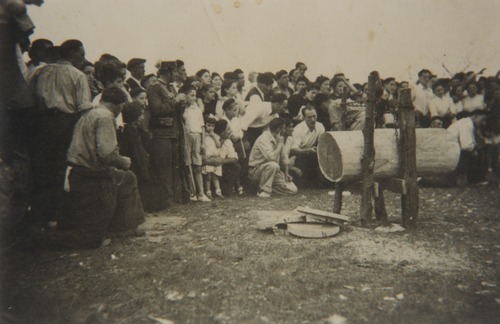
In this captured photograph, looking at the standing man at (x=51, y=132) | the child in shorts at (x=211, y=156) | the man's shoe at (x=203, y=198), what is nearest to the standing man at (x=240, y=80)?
the child in shorts at (x=211, y=156)

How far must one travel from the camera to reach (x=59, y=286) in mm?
4000

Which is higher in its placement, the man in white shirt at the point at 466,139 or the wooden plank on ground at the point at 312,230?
the man in white shirt at the point at 466,139

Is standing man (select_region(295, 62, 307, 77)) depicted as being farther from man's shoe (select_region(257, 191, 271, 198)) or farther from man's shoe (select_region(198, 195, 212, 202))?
man's shoe (select_region(198, 195, 212, 202))

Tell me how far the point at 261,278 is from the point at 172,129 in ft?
13.7

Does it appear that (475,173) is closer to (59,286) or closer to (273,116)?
(273,116)

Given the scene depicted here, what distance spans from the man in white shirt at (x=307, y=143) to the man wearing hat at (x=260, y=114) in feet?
1.79

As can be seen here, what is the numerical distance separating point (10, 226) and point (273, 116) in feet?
20.9

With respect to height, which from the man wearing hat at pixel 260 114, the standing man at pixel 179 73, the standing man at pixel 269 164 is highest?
the standing man at pixel 179 73

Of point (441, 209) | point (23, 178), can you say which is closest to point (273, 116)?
point (441, 209)

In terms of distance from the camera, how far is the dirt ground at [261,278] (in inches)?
135

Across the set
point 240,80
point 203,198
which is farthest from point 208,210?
point 240,80

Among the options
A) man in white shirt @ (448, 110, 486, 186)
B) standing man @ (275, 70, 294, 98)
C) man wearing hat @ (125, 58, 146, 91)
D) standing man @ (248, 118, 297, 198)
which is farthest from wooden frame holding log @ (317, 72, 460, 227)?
standing man @ (275, 70, 294, 98)

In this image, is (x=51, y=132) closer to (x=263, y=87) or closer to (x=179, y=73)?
(x=179, y=73)

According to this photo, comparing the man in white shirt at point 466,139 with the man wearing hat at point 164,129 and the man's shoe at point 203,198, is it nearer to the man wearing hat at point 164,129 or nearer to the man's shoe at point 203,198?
the man's shoe at point 203,198
